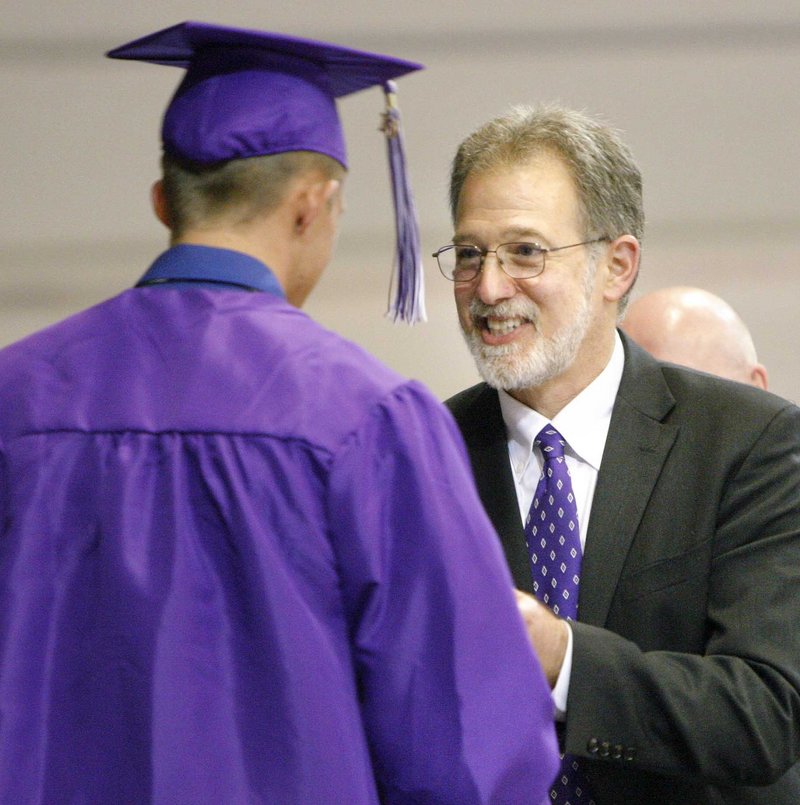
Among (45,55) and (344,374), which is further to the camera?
(45,55)

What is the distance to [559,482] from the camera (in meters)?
1.81

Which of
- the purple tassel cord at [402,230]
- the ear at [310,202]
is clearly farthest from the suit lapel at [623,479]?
the ear at [310,202]

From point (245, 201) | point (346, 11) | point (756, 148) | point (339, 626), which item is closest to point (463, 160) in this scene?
point (245, 201)

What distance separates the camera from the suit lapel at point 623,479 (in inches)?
68.6

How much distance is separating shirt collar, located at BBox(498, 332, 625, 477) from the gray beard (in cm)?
4

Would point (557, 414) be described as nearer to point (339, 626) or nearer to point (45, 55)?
point (339, 626)

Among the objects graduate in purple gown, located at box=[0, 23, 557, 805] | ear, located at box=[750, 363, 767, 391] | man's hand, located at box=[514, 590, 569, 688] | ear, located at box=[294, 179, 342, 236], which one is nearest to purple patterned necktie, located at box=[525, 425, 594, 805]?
man's hand, located at box=[514, 590, 569, 688]

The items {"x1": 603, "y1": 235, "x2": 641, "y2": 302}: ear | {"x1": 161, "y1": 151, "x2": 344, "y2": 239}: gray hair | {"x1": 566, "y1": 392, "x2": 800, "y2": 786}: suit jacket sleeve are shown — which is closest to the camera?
{"x1": 161, "y1": 151, "x2": 344, "y2": 239}: gray hair

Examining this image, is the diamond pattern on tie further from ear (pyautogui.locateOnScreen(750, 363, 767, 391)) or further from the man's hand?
ear (pyautogui.locateOnScreen(750, 363, 767, 391))

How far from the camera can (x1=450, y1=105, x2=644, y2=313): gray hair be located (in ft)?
6.39

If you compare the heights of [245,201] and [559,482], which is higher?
[245,201]

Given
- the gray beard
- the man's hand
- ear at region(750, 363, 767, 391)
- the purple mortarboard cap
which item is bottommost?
ear at region(750, 363, 767, 391)

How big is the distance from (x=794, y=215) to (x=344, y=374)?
2.54 meters

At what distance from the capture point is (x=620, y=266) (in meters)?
2.00
